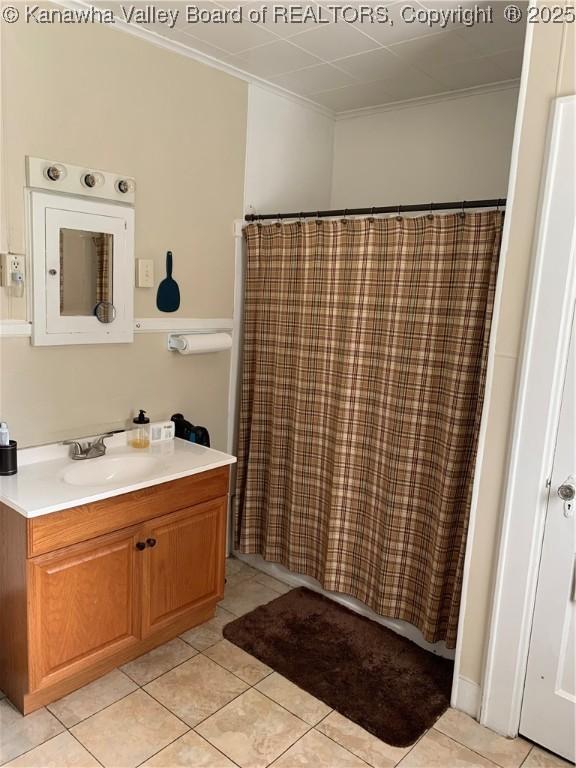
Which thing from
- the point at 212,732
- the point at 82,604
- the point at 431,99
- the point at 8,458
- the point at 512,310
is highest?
the point at 431,99

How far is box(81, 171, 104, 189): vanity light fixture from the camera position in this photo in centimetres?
224

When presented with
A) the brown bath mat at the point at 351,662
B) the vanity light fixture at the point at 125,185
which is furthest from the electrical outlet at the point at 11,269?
the brown bath mat at the point at 351,662

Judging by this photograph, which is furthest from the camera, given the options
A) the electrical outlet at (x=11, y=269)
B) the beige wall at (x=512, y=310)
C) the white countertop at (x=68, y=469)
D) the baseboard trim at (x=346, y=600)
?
the baseboard trim at (x=346, y=600)

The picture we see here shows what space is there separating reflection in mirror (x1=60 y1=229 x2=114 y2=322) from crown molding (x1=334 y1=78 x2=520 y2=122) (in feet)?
5.38

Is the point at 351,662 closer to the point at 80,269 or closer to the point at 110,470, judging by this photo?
the point at 110,470

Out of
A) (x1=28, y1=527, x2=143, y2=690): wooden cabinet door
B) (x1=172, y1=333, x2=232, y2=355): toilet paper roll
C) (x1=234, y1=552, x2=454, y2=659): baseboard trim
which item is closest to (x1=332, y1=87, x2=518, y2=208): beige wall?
(x1=172, y1=333, x2=232, y2=355): toilet paper roll

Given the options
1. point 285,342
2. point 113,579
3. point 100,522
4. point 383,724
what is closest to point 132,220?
point 285,342

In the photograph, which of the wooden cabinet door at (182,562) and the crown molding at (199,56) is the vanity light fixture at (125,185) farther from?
the wooden cabinet door at (182,562)

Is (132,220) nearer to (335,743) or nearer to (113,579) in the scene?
(113,579)

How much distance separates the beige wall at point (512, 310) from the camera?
5.76 feet

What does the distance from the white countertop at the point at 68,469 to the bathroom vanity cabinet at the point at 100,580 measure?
55mm

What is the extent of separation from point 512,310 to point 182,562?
5.24ft

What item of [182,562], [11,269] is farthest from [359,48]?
[182,562]

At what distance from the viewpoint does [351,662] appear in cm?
237
